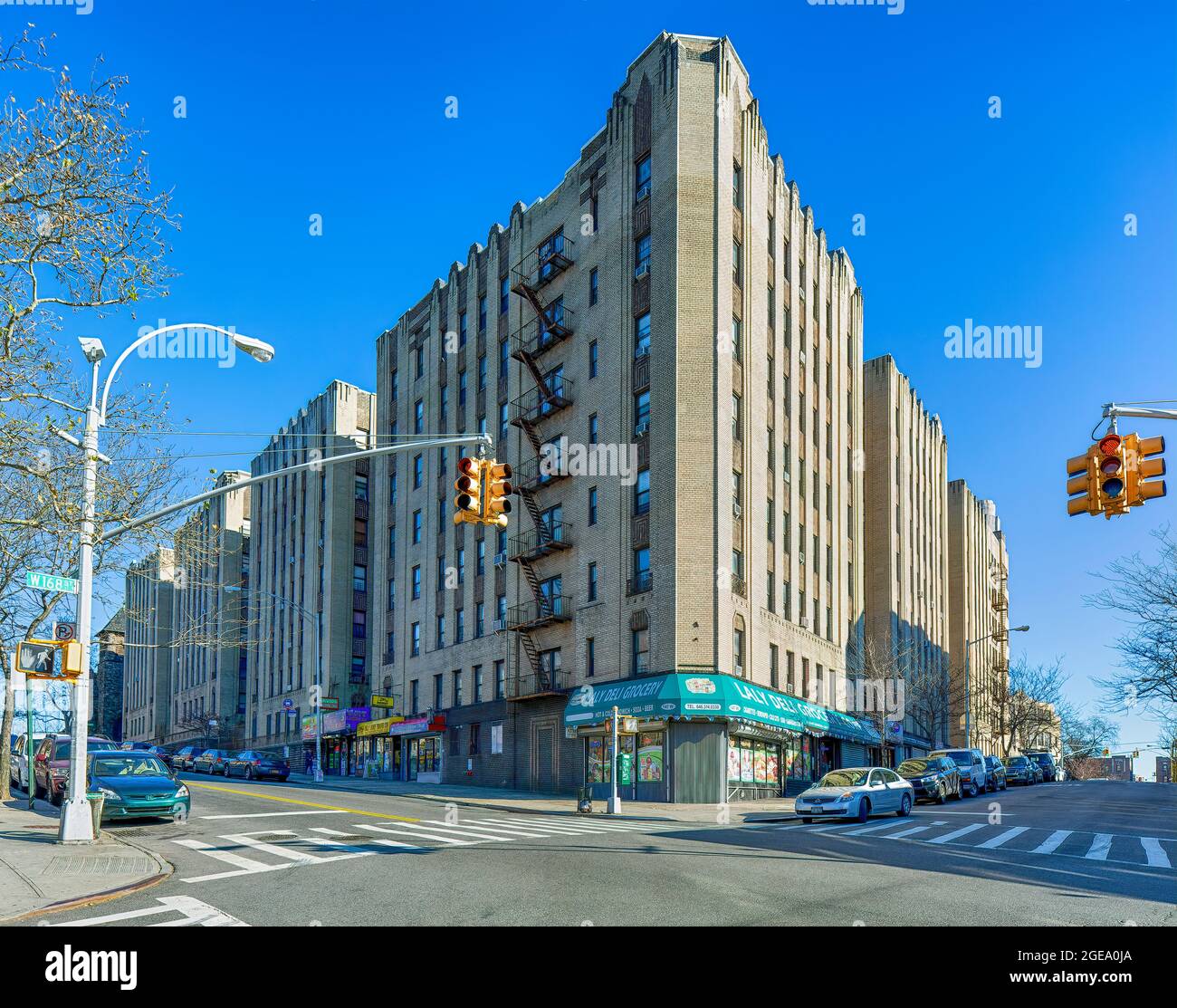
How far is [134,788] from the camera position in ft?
70.4

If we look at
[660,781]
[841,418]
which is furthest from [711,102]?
[660,781]

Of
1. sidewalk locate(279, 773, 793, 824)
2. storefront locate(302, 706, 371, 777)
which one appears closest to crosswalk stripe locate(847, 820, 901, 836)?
sidewalk locate(279, 773, 793, 824)

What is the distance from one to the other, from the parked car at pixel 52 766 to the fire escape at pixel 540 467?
19.4m

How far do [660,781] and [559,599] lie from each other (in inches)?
394

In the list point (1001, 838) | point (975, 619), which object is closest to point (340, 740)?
point (1001, 838)

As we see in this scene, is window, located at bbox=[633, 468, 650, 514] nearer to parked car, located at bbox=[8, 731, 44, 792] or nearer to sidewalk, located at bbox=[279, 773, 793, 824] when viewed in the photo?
sidewalk, located at bbox=[279, 773, 793, 824]

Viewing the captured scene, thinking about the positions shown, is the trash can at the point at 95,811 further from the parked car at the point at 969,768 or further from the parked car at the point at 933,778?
the parked car at the point at 969,768

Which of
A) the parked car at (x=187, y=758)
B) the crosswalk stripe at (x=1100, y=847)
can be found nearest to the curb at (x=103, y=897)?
the crosswalk stripe at (x=1100, y=847)

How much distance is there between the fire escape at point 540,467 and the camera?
44531 mm

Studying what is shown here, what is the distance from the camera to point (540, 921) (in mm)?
10070

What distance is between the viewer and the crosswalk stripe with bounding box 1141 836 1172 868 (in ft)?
54.7

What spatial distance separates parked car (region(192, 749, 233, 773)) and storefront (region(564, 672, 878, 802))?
860 inches
